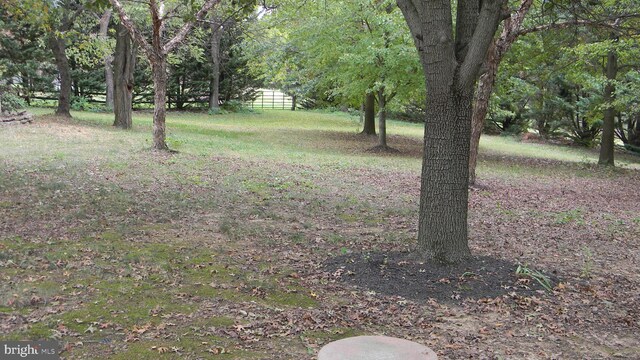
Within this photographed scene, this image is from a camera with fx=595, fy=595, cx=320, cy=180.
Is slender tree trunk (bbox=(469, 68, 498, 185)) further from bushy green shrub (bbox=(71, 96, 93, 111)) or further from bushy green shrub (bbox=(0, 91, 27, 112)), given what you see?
bushy green shrub (bbox=(71, 96, 93, 111))

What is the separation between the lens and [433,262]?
6.12m

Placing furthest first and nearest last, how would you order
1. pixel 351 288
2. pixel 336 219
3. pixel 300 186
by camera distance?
pixel 300 186 < pixel 336 219 < pixel 351 288

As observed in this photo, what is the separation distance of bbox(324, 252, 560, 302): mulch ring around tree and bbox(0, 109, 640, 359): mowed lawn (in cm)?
6

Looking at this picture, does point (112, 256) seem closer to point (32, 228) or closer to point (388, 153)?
point (32, 228)

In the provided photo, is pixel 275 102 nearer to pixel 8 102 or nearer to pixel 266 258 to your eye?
pixel 8 102

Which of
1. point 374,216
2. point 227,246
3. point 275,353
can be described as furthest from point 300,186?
point 275,353

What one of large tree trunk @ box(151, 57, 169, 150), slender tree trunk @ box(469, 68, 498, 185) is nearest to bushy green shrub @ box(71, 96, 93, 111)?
large tree trunk @ box(151, 57, 169, 150)

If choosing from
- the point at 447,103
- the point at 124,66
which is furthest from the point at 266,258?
the point at 124,66

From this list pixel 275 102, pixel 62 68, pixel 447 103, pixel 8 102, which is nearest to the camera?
pixel 447 103

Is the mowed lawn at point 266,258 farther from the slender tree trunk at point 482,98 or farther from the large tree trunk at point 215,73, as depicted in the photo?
the large tree trunk at point 215,73

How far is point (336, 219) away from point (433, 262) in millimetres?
2875
